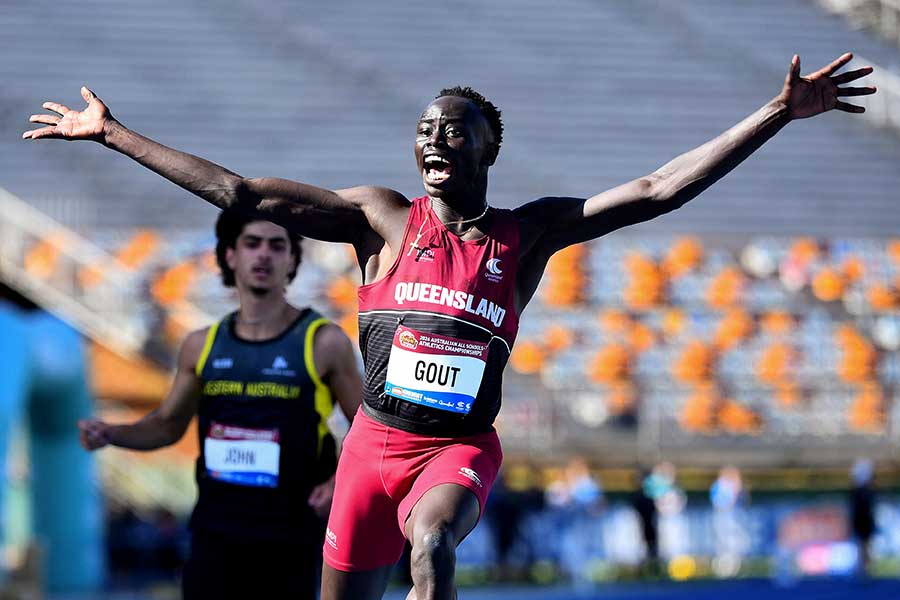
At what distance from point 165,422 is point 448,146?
2.29 meters

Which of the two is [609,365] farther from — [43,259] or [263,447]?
Result: [263,447]

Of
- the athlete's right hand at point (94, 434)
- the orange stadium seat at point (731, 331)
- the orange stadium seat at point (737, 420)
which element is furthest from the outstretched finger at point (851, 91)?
the orange stadium seat at point (731, 331)

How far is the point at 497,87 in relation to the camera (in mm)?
27484

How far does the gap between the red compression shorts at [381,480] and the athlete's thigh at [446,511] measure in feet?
0.44

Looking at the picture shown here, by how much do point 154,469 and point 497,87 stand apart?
9.76 meters

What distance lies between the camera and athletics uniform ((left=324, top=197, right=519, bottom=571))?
5023 millimetres

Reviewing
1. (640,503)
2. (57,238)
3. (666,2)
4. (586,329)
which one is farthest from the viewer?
(666,2)

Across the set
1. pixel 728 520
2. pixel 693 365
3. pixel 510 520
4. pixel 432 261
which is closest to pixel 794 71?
pixel 432 261

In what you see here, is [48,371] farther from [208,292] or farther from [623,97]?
[623,97]

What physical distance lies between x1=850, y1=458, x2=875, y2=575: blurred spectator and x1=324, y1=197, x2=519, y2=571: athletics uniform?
14.1 metres

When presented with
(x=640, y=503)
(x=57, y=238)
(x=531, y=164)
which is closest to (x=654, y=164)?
(x=531, y=164)

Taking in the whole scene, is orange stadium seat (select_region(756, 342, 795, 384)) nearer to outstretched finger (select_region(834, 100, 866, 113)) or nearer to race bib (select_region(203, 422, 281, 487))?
race bib (select_region(203, 422, 281, 487))

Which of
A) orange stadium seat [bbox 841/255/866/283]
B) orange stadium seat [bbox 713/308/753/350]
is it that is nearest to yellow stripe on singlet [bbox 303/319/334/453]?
orange stadium seat [bbox 713/308/753/350]

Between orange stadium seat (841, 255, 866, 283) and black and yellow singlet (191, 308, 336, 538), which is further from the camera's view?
orange stadium seat (841, 255, 866, 283)
